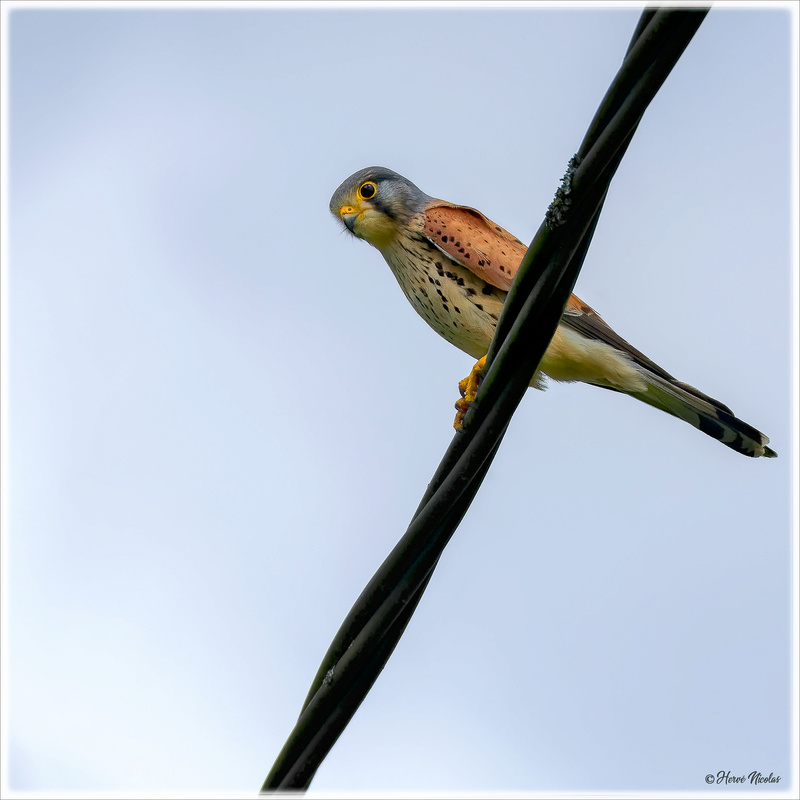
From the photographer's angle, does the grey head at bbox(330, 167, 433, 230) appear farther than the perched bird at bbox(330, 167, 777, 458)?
Yes

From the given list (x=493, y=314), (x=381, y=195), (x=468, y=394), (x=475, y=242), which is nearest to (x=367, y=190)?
(x=381, y=195)

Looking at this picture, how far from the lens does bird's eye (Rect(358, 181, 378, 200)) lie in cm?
532

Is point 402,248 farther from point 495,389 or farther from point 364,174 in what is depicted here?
point 495,389

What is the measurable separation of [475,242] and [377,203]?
836 millimetres

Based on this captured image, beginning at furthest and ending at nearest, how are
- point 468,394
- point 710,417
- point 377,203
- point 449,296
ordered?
point 377,203 < point 449,296 < point 710,417 < point 468,394

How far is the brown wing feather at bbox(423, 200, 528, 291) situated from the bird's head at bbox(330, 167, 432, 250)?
0.59ft

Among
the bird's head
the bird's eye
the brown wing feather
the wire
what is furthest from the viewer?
the bird's eye

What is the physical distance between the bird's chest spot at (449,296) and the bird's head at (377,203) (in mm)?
176

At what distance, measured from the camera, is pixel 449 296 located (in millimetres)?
4602

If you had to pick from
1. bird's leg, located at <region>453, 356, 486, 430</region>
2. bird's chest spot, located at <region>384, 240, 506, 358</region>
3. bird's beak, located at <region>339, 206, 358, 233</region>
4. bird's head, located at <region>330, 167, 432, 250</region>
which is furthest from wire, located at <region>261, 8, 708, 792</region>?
bird's beak, located at <region>339, 206, 358, 233</region>

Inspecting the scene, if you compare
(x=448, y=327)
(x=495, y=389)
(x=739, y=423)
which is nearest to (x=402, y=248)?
(x=448, y=327)

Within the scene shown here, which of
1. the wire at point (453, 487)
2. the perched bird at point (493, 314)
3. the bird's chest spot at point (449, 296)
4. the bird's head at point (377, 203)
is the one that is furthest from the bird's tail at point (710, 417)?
the wire at point (453, 487)

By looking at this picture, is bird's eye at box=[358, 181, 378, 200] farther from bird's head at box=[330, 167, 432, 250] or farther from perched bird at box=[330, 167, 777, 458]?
perched bird at box=[330, 167, 777, 458]

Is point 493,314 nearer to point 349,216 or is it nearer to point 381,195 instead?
point 381,195
